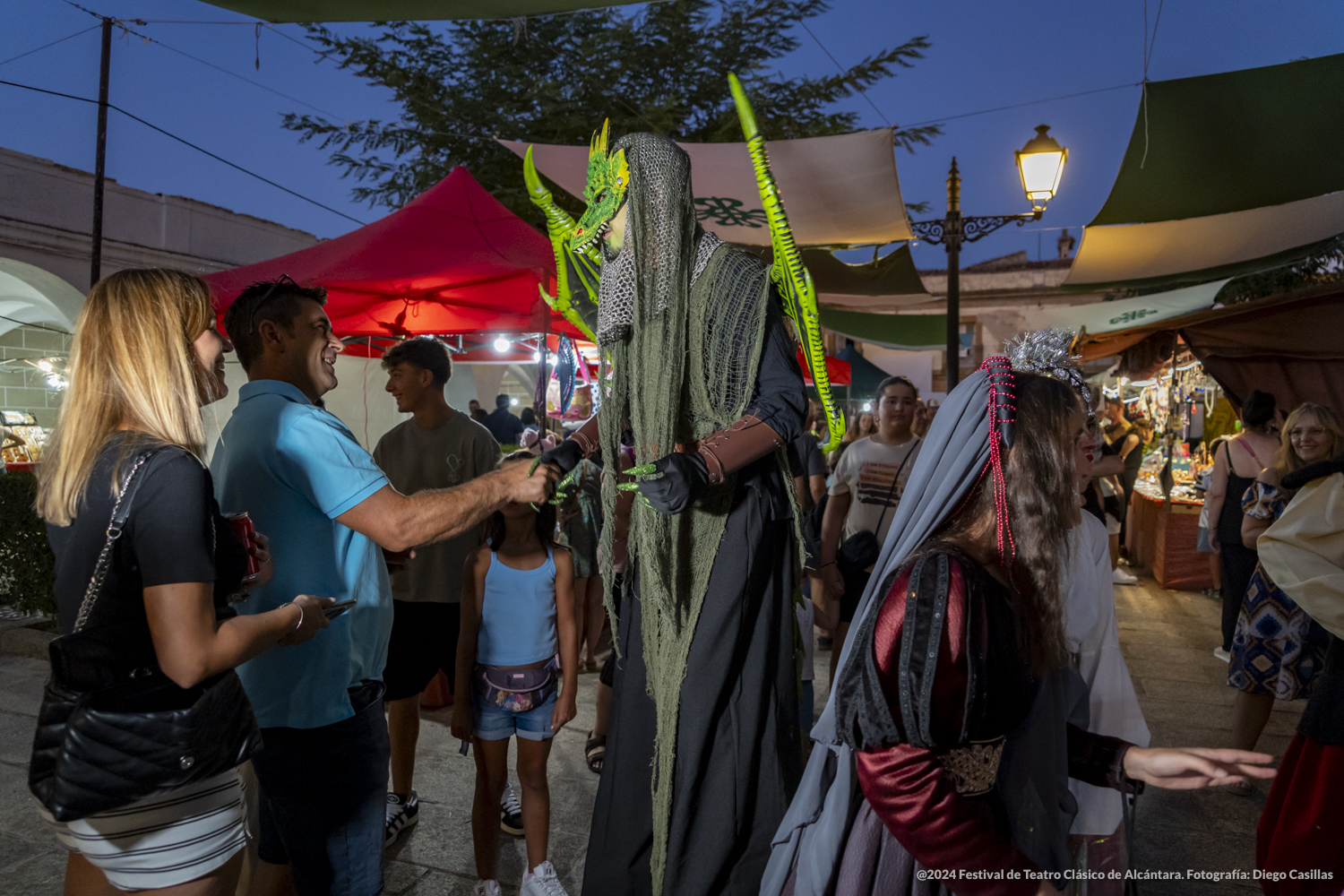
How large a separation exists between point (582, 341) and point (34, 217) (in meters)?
8.88

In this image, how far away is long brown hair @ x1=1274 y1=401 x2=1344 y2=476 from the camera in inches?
164

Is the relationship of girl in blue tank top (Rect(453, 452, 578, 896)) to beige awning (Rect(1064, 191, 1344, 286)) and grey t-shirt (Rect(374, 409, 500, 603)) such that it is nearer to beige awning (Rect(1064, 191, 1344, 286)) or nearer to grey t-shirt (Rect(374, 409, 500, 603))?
grey t-shirt (Rect(374, 409, 500, 603))

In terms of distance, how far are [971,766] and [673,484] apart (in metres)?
0.74

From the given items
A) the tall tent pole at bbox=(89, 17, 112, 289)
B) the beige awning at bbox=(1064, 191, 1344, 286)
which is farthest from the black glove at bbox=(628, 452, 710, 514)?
the tall tent pole at bbox=(89, 17, 112, 289)

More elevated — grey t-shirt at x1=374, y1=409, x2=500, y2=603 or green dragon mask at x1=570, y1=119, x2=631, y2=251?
green dragon mask at x1=570, y1=119, x2=631, y2=251

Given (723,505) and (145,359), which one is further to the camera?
(723,505)

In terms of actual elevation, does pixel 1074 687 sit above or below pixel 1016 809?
above

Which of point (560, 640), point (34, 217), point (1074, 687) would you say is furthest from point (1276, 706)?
point (34, 217)

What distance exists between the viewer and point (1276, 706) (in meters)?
5.05

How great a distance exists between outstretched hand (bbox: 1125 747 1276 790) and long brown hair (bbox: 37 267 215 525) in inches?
77.2

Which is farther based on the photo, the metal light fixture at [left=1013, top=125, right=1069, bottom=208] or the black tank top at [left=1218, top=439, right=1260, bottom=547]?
the metal light fixture at [left=1013, top=125, right=1069, bottom=208]

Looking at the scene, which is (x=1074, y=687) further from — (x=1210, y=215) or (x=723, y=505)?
(x=1210, y=215)

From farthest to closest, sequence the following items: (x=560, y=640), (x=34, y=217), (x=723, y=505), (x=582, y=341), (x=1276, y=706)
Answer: (x=34, y=217) < (x=582, y=341) < (x=1276, y=706) < (x=560, y=640) < (x=723, y=505)

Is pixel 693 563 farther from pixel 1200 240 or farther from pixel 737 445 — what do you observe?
pixel 1200 240
